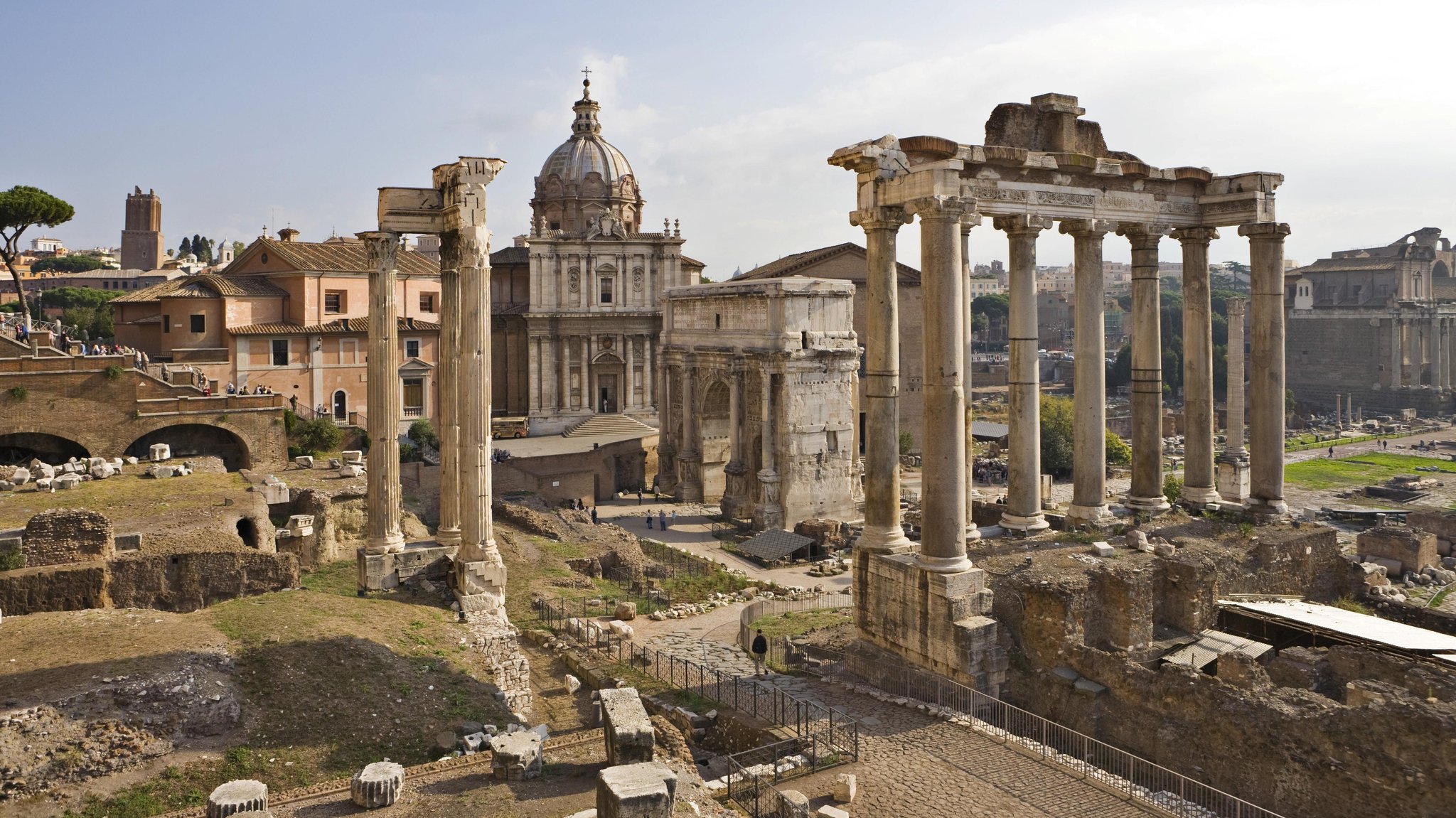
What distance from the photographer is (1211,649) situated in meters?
15.5

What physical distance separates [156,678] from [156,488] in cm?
1332

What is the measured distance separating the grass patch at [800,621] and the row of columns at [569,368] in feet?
96.4

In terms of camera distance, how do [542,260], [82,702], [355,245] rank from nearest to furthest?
[82,702] → [355,245] → [542,260]

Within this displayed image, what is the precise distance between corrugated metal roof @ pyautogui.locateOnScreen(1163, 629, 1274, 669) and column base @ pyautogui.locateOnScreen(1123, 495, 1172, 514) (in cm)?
406

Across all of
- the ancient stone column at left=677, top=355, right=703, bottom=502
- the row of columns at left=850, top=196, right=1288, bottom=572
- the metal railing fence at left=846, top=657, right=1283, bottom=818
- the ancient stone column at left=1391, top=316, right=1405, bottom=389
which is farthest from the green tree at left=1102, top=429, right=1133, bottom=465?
the ancient stone column at left=1391, top=316, right=1405, bottom=389

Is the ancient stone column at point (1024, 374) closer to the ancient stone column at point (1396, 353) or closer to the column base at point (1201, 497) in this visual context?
the column base at point (1201, 497)

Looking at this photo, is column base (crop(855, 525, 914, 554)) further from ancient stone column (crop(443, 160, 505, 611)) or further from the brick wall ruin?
the brick wall ruin

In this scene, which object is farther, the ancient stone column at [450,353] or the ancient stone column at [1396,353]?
the ancient stone column at [1396,353]

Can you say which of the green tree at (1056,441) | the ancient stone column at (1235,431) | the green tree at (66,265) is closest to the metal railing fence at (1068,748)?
the ancient stone column at (1235,431)

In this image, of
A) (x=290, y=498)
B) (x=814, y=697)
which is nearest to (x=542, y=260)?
(x=290, y=498)

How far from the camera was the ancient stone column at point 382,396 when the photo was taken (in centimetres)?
1831

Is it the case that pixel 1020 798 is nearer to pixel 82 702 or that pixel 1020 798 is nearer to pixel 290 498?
pixel 82 702

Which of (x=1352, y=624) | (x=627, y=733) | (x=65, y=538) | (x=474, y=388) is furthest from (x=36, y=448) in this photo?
(x=1352, y=624)

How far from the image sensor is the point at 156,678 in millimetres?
12141
